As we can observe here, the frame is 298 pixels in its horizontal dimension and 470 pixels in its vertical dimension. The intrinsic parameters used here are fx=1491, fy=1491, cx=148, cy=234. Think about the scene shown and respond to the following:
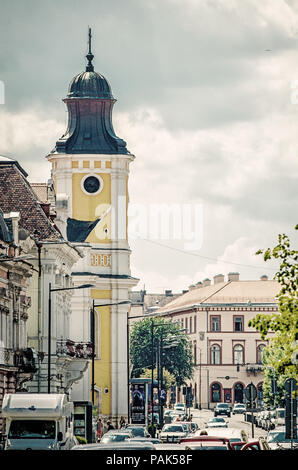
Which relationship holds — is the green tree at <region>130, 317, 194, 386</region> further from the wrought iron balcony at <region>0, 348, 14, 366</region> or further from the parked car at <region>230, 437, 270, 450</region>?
the parked car at <region>230, 437, 270, 450</region>

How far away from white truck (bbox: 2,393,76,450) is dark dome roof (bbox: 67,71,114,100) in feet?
210

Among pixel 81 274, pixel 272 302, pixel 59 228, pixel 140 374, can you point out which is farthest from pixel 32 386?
pixel 272 302

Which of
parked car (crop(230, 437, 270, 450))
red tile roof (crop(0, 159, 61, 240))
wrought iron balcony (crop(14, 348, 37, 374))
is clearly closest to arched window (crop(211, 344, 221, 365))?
red tile roof (crop(0, 159, 61, 240))

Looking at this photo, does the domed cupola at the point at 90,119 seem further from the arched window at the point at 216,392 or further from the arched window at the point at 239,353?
the arched window at the point at 239,353

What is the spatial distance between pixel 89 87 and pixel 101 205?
8.54 m

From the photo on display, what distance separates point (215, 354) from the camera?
7687 inches

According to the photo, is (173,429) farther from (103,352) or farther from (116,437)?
(103,352)

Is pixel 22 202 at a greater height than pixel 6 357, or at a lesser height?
greater

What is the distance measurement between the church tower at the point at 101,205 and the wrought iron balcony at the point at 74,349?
2563 cm

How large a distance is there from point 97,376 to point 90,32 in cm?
2664

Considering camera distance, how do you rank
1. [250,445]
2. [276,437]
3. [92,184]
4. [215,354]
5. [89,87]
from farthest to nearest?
[215,354] → [92,184] → [89,87] → [276,437] → [250,445]

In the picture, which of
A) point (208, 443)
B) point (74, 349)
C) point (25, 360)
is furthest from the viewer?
point (74, 349)

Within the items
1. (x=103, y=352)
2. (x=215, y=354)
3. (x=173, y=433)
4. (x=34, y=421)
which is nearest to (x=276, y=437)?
(x=173, y=433)

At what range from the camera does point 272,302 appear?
196 metres
